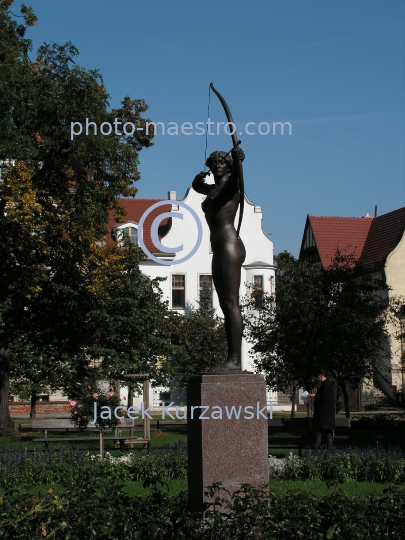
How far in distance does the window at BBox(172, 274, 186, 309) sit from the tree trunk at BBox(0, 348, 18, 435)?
22.5m

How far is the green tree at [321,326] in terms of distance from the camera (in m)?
23.9

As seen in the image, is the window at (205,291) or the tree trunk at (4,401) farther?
the window at (205,291)

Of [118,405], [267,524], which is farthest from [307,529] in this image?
[118,405]

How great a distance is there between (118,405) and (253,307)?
1151 cm

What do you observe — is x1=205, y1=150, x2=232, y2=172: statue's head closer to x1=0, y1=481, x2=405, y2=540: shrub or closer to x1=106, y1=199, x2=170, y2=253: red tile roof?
x1=0, y1=481, x2=405, y2=540: shrub

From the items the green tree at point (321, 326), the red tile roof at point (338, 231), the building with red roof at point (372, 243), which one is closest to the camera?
the green tree at point (321, 326)

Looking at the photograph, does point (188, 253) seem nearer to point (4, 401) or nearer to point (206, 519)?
point (4, 401)

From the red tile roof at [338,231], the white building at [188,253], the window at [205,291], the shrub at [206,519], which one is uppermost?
the red tile roof at [338,231]

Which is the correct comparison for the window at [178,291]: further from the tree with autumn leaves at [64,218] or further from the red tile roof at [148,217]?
the tree with autumn leaves at [64,218]

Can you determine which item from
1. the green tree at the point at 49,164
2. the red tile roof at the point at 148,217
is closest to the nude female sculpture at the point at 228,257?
the green tree at the point at 49,164

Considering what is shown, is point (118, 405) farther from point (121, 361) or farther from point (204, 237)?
point (204, 237)

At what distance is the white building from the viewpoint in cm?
4619

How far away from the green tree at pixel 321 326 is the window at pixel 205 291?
1798 centimetres

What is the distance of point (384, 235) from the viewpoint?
52.1 m
